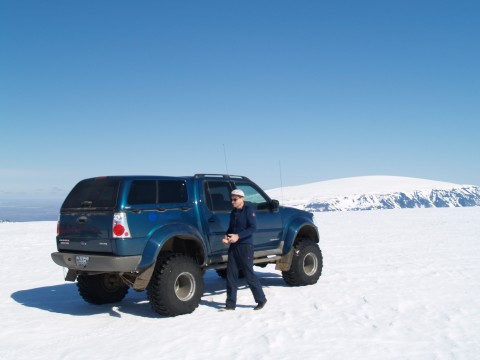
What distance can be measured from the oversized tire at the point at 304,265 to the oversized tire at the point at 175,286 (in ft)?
7.38

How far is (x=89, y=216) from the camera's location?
20.6ft

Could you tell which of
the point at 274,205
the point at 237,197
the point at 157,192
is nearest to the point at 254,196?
the point at 274,205

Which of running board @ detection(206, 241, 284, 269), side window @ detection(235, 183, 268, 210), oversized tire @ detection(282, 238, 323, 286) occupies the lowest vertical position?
oversized tire @ detection(282, 238, 323, 286)

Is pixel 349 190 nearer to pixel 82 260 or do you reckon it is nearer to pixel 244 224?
pixel 244 224

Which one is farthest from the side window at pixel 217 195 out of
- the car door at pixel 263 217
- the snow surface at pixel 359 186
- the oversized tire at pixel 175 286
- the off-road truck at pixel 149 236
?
the snow surface at pixel 359 186

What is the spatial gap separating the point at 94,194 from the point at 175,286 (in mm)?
1649

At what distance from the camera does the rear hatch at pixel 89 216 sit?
609 centimetres

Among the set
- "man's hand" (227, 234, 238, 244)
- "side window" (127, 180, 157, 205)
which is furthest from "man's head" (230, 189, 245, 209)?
"side window" (127, 180, 157, 205)

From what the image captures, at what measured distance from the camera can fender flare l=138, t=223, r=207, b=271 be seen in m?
6.06

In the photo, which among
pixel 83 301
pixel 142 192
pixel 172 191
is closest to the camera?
pixel 142 192

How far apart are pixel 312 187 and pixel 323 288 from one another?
144867 millimetres

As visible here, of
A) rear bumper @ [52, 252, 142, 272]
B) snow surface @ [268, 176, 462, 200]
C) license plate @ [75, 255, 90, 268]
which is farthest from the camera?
snow surface @ [268, 176, 462, 200]

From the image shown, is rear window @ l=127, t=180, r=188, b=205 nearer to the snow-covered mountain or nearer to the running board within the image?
the running board

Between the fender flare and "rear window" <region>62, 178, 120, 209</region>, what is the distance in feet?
2.22
